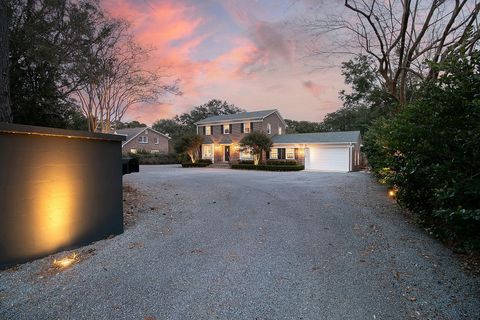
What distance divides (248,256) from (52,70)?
29.9ft

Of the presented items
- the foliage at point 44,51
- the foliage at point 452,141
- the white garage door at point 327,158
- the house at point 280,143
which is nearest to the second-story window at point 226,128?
the house at point 280,143

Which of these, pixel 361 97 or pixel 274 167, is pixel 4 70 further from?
pixel 361 97

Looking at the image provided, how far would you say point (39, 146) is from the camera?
381 centimetres

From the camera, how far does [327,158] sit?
78.8 ft

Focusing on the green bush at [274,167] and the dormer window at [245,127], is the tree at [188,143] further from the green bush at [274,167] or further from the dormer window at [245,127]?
the green bush at [274,167]

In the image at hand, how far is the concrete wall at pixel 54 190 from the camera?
3.50 m

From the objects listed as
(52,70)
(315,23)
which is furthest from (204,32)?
(52,70)

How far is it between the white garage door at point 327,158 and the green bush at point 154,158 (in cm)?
1788

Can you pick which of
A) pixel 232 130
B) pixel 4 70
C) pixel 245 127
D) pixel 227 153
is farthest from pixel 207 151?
pixel 4 70

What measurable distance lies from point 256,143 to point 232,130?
18.9ft

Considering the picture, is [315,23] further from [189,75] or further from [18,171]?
[189,75]

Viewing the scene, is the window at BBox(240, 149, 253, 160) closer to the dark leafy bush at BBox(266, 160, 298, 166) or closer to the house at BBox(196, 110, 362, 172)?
the house at BBox(196, 110, 362, 172)

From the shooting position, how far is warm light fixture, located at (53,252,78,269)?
11.7ft

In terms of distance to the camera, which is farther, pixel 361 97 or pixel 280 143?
pixel 280 143
